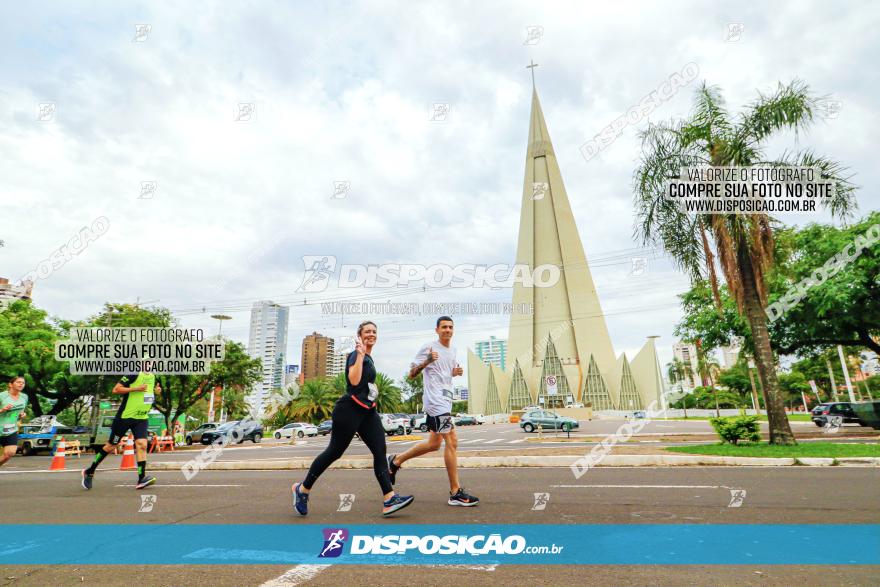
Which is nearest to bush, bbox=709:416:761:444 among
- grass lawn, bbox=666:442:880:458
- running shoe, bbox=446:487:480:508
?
grass lawn, bbox=666:442:880:458

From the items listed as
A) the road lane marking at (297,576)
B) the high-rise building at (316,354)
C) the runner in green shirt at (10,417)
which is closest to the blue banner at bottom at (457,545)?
the road lane marking at (297,576)

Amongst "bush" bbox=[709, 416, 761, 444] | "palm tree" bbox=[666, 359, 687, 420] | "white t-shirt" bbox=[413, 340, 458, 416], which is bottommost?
"bush" bbox=[709, 416, 761, 444]

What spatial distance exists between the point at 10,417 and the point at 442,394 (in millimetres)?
7093

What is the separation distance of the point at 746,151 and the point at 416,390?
72.6m

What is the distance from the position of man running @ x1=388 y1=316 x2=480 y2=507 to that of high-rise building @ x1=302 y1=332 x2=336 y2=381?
9067 cm

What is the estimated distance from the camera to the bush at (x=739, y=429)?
11.7 meters

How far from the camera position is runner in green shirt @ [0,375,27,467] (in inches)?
284

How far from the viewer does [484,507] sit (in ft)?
15.9

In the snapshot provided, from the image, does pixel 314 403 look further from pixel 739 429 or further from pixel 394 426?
pixel 739 429

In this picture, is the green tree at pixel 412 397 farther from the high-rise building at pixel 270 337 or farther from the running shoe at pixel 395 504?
the running shoe at pixel 395 504

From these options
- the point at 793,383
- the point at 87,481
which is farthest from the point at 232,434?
the point at 793,383

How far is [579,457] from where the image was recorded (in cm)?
930

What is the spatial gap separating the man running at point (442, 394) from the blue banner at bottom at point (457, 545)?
0.84 m

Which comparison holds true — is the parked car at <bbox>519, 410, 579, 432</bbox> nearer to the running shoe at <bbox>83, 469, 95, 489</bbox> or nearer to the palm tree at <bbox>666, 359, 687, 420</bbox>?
the running shoe at <bbox>83, 469, 95, 489</bbox>
